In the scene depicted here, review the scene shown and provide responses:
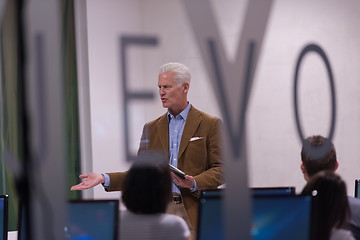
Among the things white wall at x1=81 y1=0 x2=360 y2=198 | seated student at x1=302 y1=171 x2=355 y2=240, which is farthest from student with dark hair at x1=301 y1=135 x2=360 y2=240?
white wall at x1=81 y1=0 x2=360 y2=198

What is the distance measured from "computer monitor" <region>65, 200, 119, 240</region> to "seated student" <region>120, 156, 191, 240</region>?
0.10 feet

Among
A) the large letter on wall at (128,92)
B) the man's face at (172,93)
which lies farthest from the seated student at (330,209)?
the man's face at (172,93)

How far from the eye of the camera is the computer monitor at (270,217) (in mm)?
1930

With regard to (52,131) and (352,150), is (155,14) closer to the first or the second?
(352,150)

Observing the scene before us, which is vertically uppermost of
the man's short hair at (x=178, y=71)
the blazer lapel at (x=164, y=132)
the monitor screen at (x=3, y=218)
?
the man's short hair at (x=178, y=71)

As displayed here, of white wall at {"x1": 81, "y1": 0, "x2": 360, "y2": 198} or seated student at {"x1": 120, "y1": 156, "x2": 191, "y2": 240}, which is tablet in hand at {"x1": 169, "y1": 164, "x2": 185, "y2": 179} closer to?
seated student at {"x1": 120, "y1": 156, "x2": 191, "y2": 240}

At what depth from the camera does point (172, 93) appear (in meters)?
2.75

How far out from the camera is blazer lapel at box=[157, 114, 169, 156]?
2705 mm

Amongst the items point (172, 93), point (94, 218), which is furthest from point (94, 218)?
point (172, 93)

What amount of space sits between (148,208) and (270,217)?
41 centimetres

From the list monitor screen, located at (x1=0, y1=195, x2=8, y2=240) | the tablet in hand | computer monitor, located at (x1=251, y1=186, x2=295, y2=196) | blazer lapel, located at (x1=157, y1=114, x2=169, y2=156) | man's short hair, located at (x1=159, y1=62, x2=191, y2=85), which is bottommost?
monitor screen, located at (x1=0, y1=195, x2=8, y2=240)

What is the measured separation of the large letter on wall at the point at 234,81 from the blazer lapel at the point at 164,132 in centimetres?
82

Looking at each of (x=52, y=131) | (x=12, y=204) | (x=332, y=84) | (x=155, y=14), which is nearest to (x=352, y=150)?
(x=332, y=84)

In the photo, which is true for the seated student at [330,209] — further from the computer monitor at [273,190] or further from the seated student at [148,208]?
the seated student at [148,208]
